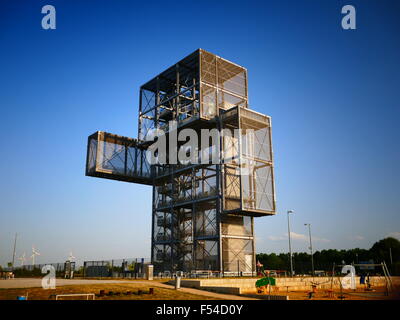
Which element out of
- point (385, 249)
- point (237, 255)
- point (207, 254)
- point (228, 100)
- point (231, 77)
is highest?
point (231, 77)

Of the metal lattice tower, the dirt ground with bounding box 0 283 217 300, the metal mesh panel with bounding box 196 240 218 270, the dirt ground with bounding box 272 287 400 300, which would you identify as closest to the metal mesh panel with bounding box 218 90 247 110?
the metal lattice tower

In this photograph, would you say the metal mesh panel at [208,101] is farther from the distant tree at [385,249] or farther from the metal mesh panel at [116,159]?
the distant tree at [385,249]

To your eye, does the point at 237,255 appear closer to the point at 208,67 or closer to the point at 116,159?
the point at 116,159

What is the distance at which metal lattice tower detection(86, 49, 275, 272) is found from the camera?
5191 centimetres

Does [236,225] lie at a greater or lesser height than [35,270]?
greater

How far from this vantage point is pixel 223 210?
51250 mm

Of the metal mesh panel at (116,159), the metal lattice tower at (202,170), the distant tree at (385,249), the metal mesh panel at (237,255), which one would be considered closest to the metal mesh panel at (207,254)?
the metal lattice tower at (202,170)

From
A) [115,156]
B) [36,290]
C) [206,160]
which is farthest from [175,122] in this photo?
[36,290]

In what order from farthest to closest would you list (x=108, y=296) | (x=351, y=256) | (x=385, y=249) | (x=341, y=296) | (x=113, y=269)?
(x=351, y=256) < (x=385, y=249) < (x=113, y=269) < (x=341, y=296) < (x=108, y=296)

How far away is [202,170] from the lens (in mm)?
57469

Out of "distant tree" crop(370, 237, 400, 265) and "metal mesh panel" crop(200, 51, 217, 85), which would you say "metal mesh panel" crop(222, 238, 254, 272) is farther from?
"distant tree" crop(370, 237, 400, 265)

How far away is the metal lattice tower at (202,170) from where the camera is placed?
5191cm

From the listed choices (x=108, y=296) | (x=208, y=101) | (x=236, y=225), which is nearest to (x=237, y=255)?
(x=236, y=225)

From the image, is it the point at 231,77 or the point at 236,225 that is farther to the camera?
the point at 231,77
